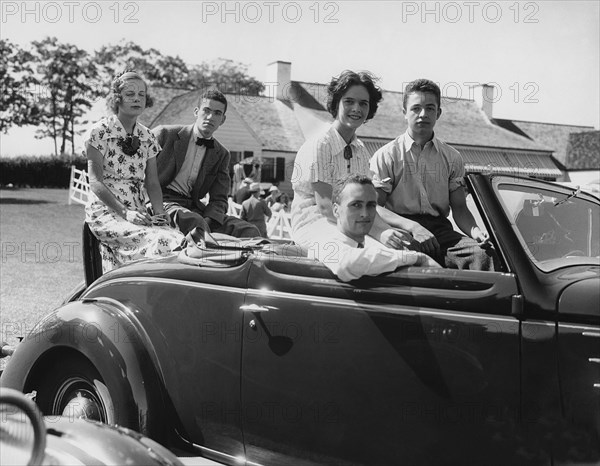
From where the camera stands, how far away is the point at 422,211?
391cm

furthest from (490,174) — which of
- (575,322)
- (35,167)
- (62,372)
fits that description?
(35,167)

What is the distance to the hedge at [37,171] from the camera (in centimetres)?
4425

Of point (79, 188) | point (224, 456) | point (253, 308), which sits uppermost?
point (253, 308)

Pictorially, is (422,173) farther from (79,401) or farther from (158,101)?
(158,101)

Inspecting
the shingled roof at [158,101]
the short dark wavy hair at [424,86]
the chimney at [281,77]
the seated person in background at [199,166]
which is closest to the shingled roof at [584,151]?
the chimney at [281,77]

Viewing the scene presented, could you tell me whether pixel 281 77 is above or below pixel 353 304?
above

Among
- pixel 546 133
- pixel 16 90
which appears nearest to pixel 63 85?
pixel 16 90

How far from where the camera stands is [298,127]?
3881cm

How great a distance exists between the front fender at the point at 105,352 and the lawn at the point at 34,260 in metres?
3.81

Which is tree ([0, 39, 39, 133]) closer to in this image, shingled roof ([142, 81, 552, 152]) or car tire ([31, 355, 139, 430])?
shingled roof ([142, 81, 552, 152])

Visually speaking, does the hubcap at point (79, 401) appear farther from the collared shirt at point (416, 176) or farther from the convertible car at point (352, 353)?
the collared shirt at point (416, 176)

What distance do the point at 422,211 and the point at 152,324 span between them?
1.62m

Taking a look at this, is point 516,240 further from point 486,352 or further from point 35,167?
point 35,167

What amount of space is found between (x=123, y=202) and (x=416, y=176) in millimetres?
1918
